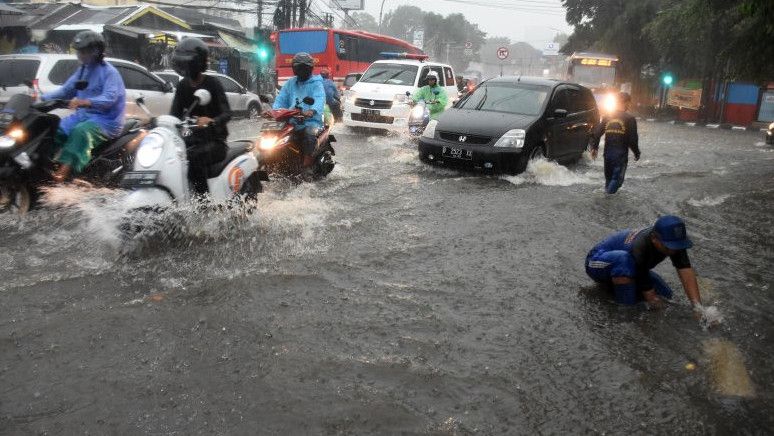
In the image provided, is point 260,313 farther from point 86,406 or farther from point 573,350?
point 573,350

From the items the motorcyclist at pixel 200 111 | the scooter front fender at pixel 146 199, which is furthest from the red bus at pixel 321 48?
the scooter front fender at pixel 146 199

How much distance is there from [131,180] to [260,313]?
1571 millimetres

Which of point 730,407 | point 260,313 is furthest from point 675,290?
point 260,313

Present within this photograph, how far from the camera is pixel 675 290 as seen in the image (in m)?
5.03

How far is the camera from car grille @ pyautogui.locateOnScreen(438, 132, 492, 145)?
9.40 metres

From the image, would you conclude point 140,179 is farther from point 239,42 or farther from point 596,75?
point 239,42

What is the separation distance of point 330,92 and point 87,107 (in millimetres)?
10193

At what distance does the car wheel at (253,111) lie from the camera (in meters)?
19.8

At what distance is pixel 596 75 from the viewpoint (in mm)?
28734

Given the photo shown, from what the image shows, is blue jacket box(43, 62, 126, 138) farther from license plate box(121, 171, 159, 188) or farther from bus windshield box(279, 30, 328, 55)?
bus windshield box(279, 30, 328, 55)

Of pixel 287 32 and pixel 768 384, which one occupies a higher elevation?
pixel 287 32

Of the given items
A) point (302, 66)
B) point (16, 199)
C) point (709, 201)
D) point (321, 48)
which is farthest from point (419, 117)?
point (321, 48)

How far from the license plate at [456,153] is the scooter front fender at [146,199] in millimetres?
5538

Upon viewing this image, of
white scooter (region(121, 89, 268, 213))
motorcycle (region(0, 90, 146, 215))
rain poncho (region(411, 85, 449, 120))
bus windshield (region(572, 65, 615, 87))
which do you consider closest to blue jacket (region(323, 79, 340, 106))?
rain poncho (region(411, 85, 449, 120))
